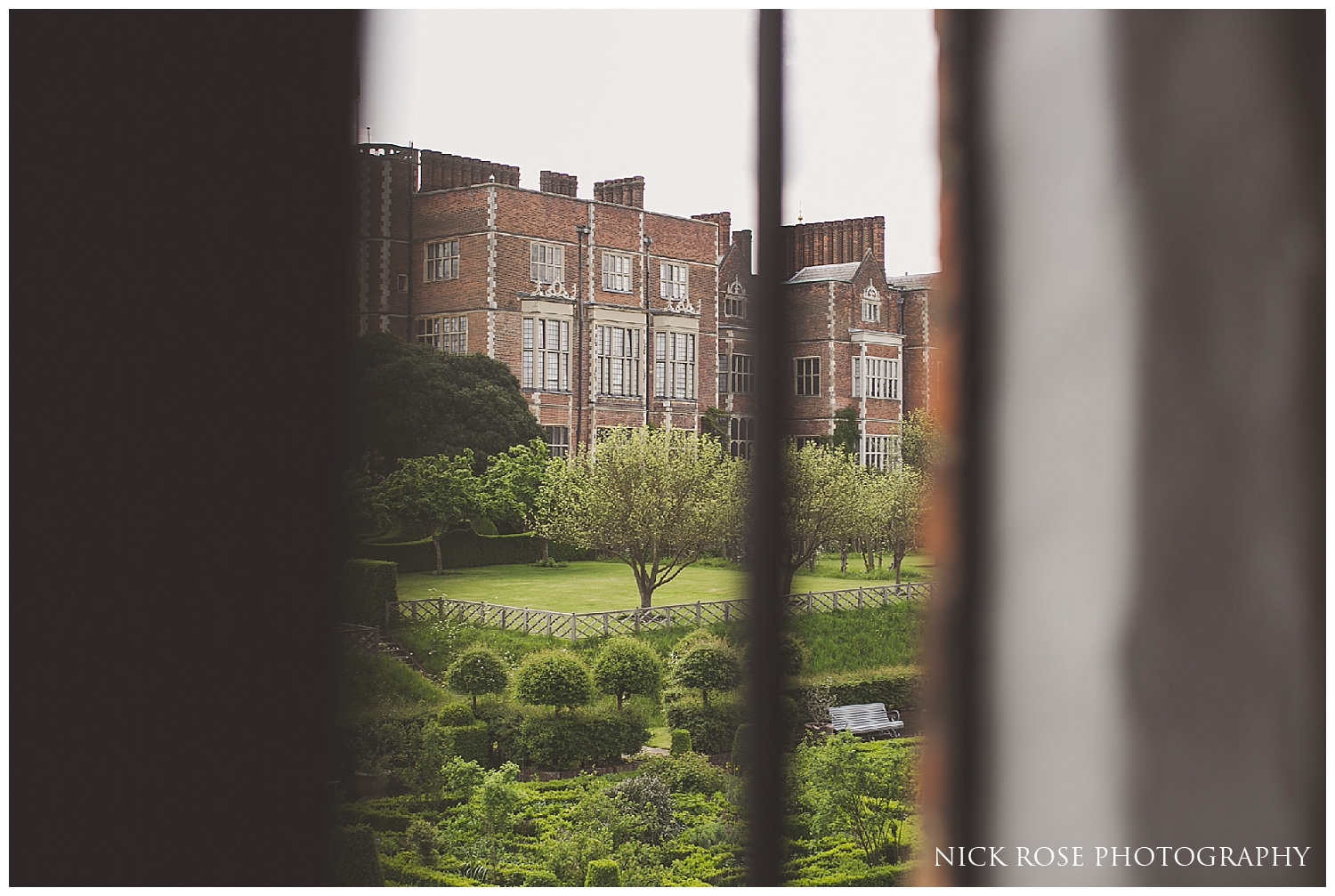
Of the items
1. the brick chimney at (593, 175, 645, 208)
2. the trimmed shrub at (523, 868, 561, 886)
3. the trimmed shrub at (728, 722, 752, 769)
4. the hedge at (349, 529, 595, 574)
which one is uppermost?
the brick chimney at (593, 175, 645, 208)

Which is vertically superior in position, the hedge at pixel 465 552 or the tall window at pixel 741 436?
the tall window at pixel 741 436

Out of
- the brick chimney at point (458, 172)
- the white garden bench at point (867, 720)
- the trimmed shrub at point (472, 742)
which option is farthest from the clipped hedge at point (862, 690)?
the brick chimney at point (458, 172)

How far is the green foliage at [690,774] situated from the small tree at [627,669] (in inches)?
4.3

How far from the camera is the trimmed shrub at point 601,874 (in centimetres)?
159

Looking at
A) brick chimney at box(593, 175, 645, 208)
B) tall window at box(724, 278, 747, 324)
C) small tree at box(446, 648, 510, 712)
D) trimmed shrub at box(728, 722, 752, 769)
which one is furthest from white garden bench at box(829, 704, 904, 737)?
brick chimney at box(593, 175, 645, 208)

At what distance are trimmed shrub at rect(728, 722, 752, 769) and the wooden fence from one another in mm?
168

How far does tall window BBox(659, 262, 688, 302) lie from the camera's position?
171 cm

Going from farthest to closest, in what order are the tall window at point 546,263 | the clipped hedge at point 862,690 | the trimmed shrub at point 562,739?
the tall window at point 546,263
the trimmed shrub at point 562,739
the clipped hedge at point 862,690

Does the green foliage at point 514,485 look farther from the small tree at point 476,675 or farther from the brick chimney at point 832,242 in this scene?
the brick chimney at point 832,242

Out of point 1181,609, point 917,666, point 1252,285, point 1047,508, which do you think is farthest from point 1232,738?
point 917,666

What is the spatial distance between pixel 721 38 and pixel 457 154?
0.47 meters

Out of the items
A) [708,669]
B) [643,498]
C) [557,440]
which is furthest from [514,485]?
[708,669]

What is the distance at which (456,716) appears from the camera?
1630 millimetres

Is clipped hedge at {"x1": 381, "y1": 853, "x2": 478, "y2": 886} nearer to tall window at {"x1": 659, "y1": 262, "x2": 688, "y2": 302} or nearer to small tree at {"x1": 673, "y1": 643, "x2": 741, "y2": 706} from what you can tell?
small tree at {"x1": 673, "y1": 643, "x2": 741, "y2": 706}
